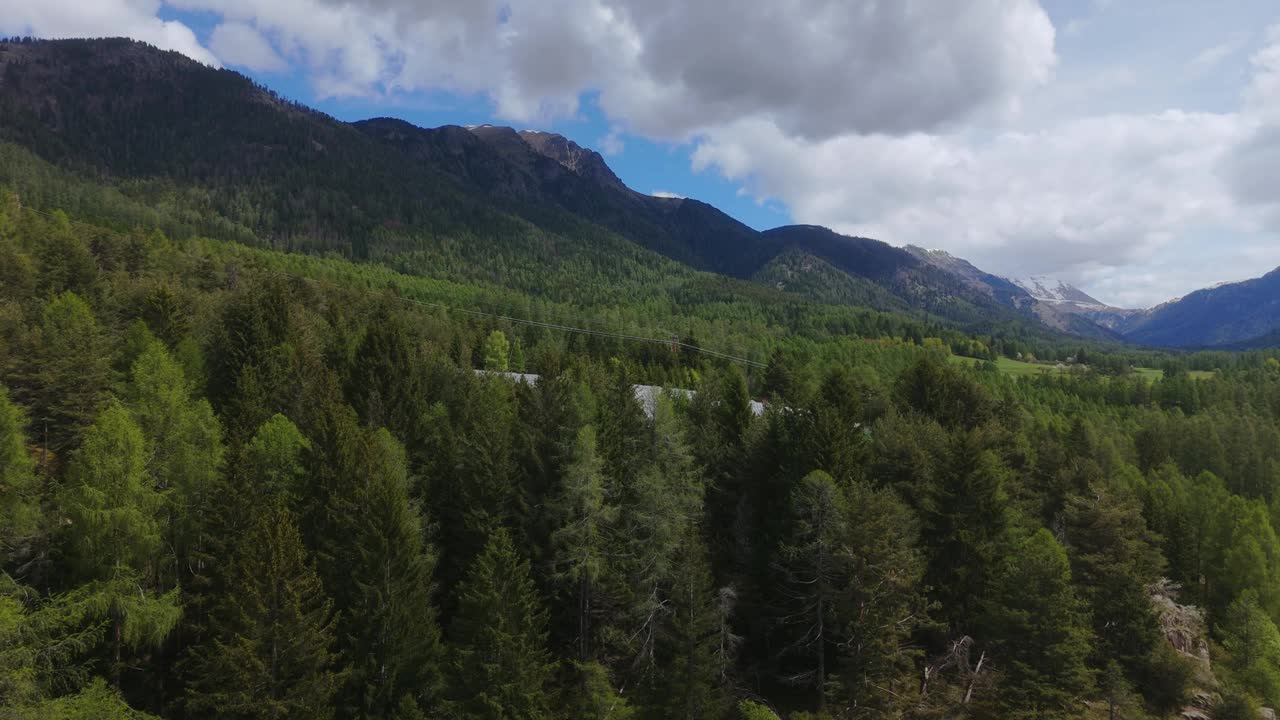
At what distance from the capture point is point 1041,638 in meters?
33.5

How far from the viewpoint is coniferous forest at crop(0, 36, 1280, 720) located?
2767cm

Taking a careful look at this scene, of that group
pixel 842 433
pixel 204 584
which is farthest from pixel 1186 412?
pixel 204 584

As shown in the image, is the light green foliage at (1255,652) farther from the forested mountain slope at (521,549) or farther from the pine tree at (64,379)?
the pine tree at (64,379)

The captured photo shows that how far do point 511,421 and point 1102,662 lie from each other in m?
42.4

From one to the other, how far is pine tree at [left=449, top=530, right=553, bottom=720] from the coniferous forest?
0.48 ft

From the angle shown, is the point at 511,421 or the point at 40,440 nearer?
the point at 40,440

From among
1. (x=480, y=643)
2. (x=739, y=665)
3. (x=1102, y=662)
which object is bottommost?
(x=739, y=665)

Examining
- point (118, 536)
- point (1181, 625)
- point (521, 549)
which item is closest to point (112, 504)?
point (118, 536)

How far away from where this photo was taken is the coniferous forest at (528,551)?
2767 centimetres

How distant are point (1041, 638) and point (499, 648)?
2895 cm

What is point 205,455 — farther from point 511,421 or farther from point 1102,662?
point 1102,662

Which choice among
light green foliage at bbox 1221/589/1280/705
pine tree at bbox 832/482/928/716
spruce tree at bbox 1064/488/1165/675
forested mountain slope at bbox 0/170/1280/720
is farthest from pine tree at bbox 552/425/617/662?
light green foliage at bbox 1221/589/1280/705

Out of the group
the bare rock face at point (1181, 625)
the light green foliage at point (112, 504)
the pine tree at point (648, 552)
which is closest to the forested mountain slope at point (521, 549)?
the light green foliage at point (112, 504)

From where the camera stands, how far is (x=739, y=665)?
41.5 metres
